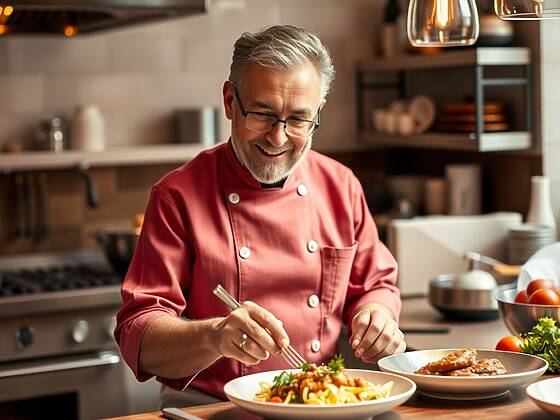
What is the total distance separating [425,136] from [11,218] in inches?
61.3

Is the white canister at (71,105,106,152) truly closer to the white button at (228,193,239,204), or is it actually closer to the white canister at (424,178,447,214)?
the white canister at (424,178,447,214)

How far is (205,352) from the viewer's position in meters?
1.94

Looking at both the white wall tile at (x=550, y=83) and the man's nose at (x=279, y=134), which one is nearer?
the man's nose at (x=279, y=134)

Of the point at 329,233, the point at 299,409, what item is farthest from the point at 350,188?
the point at 299,409

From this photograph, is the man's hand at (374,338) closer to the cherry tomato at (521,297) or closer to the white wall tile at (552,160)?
the cherry tomato at (521,297)

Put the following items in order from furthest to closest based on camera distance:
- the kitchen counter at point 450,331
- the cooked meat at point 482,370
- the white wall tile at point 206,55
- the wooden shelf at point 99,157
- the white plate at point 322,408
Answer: the white wall tile at point 206,55
the wooden shelf at point 99,157
the kitchen counter at point 450,331
the cooked meat at point 482,370
the white plate at point 322,408

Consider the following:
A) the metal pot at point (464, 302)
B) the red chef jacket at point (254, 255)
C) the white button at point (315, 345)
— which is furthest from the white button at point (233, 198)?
the metal pot at point (464, 302)

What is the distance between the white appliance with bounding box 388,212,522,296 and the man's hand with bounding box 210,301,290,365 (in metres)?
1.54

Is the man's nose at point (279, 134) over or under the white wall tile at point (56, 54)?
under

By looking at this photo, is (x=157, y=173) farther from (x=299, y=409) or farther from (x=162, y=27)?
(x=299, y=409)

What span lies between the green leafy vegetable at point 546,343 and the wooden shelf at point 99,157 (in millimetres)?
2052

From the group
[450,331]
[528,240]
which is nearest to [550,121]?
[528,240]

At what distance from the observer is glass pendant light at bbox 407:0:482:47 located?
187 centimetres

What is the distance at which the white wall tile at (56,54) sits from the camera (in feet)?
12.5
